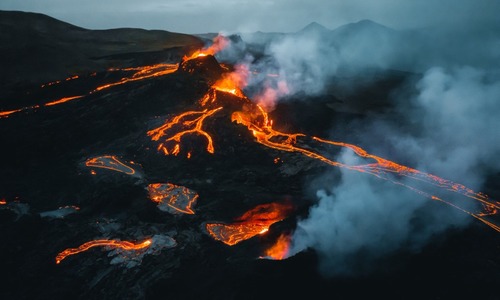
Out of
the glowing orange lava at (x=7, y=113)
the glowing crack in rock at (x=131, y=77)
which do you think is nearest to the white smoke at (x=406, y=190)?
the glowing crack in rock at (x=131, y=77)

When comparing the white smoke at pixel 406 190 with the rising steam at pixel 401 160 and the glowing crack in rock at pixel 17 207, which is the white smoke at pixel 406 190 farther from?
the glowing crack in rock at pixel 17 207

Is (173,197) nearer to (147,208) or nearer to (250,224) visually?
(147,208)

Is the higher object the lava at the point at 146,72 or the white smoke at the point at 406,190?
the lava at the point at 146,72

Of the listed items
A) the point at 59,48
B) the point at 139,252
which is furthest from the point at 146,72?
the point at 139,252

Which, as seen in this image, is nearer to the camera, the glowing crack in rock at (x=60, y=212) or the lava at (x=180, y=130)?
the glowing crack in rock at (x=60, y=212)

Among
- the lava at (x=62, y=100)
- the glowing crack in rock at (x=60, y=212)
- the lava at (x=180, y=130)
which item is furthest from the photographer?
the lava at (x=62, y=100)

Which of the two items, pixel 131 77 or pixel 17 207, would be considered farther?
pixel 131 77

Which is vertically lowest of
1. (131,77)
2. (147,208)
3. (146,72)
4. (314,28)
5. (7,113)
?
(147,208)
